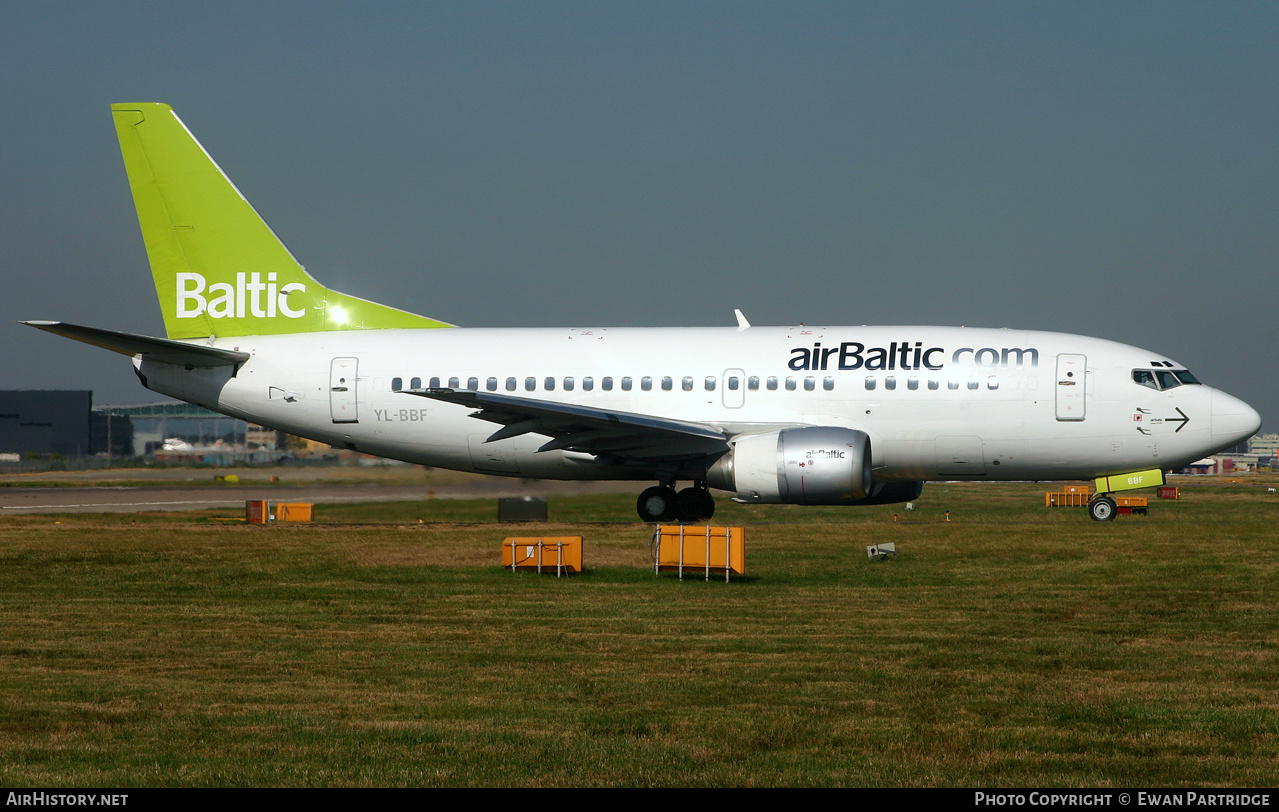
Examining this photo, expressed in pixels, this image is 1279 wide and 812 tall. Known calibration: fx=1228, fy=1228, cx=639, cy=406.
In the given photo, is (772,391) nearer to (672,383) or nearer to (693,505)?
(672,383)

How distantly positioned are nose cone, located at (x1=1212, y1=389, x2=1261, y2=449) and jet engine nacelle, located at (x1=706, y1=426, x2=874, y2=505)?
6.93 metres

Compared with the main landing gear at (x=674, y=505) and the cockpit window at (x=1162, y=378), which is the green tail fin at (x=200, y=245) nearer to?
the main landing gear at (x=674, y=505)

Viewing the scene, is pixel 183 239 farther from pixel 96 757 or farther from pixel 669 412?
pixel 96 757

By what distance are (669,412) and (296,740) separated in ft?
55.7

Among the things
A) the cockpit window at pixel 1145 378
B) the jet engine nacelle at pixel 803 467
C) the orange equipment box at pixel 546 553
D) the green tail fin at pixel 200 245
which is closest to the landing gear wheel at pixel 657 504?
the jet engine nacelle at pixel 803 467

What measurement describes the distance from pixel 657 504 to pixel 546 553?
745cm

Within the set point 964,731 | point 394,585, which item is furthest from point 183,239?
point 964,731

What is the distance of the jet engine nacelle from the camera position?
2188 cm

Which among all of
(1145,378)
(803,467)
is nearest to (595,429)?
(803,467)

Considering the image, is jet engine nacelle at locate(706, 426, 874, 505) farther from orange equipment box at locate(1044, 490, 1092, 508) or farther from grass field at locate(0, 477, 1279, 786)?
orange equipment box at locate(1044, 490, 1092, 508)

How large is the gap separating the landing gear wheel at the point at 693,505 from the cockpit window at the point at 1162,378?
28.9 feet

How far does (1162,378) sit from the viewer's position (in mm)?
23875

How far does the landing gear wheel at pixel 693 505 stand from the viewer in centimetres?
2591
